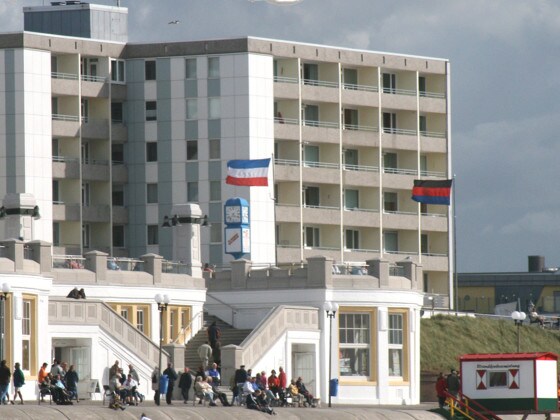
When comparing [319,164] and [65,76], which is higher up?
[65,76]

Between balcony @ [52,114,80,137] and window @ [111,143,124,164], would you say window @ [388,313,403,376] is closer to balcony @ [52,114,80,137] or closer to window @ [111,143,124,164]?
balcony @ [52,114,80,137]

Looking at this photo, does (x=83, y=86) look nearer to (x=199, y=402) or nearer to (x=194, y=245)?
(x=194, y=245)

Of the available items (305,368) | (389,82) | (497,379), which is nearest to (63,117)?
(389,82)

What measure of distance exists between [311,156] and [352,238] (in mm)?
6098

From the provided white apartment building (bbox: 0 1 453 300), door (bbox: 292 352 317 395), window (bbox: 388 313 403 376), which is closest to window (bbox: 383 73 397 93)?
white apartment building (bbox: 0 1 453 300)

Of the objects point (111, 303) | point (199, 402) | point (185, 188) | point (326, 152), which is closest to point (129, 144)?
point (185, 188)

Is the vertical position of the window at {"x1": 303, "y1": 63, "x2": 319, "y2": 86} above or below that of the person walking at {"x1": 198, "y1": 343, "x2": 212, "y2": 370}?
above

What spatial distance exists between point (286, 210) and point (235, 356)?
134 feet

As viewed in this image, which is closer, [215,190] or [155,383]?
[155,383]

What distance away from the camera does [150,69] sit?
10825cm

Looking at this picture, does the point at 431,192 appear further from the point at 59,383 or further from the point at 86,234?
the point at 59,383

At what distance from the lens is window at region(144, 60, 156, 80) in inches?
4262

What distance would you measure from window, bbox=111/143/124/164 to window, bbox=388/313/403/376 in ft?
110

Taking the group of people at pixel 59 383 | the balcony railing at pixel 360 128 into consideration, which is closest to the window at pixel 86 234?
the balcony railing at pixel 360 128
